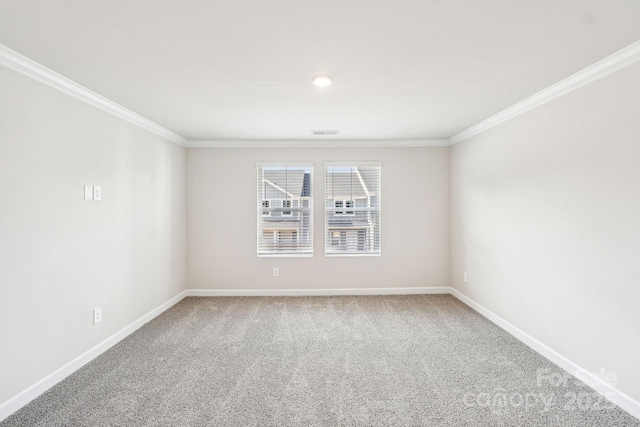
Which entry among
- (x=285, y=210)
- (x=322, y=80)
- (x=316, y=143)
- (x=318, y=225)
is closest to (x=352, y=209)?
(x=318, y=225)

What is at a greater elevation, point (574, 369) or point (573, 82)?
point (573, 82)

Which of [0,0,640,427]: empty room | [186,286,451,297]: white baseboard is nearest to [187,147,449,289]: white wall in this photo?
[186,286,451,297]: white baseboard

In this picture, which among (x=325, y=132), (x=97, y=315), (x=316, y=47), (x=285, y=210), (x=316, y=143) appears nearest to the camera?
(x=316, y=47)

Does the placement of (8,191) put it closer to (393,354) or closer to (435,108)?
(393,354)

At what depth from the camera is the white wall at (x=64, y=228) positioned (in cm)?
210

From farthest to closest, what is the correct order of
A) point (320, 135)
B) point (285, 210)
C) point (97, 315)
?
point (285, 210)
point (320, 135)
point (97, 315)

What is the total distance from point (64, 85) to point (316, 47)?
2.04 metres

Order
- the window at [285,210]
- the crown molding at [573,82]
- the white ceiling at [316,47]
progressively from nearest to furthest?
the white ceiling at [316,47] < the crown molding at [573,82] < the window at [285,210]

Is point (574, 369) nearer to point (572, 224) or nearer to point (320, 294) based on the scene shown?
point (572, 224)

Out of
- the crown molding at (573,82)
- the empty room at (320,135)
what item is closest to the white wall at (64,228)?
the empty room at (320,135)

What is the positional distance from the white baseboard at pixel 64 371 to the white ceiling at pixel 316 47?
7.45ft

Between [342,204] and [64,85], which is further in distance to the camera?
[342,204]

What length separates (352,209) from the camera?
482 cm

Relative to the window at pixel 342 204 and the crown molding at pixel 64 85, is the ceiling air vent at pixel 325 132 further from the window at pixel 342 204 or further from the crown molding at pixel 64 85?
the crown molding at pixel 64 85
